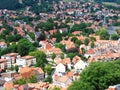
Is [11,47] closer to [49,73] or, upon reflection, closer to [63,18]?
[49,73]

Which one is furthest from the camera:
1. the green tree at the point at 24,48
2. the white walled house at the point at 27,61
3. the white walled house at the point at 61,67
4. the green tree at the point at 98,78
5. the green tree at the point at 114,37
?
the green tree at the point at 114,37

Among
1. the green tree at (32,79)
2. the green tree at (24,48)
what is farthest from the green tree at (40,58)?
the green tree at (32,79)

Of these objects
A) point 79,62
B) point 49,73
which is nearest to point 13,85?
point 49,73

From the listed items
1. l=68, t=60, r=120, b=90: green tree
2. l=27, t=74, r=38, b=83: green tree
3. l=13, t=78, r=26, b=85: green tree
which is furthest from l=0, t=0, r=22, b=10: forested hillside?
l=68, t=60, r=120, b=90: green tree

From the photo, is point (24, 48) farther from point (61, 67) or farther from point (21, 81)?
point (21, 81)

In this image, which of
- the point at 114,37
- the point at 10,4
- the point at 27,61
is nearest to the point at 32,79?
the point at 27,61

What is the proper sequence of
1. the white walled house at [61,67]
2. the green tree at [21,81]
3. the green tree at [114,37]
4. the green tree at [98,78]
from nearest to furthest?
the green tree at [98,78] < the green tree at [21,81] < the white walled house at [61,67] < the green tree at [114,37]

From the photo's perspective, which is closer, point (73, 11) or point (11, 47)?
point (11, 47)

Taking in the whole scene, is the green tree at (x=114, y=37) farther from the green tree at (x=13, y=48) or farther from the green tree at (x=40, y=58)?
the green tree at (x=40, y=58)

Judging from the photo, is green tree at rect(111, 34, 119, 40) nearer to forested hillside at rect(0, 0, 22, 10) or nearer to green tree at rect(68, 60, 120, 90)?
green tree at rect(68, 60, 120, 90)
